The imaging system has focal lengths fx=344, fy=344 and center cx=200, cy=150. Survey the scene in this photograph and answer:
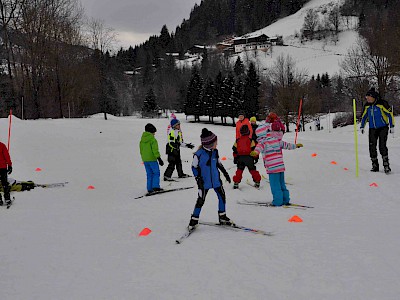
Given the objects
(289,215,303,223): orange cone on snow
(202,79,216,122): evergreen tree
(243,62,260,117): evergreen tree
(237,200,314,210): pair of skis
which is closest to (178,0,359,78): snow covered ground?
(202,79,216,122): evergreen tree

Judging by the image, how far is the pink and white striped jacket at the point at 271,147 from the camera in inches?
278

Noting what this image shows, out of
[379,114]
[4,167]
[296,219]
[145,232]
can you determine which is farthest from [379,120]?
[4,167]

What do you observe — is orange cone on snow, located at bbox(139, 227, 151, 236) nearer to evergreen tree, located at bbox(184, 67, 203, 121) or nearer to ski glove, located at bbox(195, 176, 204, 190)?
ski glove, located at bbox(195, 176, 204, 190)

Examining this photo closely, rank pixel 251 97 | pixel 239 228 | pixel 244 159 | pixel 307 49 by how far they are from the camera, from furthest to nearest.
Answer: pixel 307 49 → pixel 251 97 → pixel 244 159 → pixel 239 228

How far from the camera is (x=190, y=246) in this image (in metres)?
5.10

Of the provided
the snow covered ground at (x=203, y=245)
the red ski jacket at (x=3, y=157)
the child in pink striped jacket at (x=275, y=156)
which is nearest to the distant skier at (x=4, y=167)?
the red ski jacket at (x=3, y=157)

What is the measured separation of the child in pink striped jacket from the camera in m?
7.06

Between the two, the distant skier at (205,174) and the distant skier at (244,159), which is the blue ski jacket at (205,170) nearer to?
the distant skier at (205,174)

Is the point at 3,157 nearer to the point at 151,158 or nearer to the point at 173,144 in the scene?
the point at 151,158

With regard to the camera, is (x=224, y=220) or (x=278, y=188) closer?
(x=224, y=220)

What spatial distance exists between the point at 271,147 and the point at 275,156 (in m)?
0.22

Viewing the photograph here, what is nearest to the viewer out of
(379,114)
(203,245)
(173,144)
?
(203,245)

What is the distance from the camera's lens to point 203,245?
512 cm

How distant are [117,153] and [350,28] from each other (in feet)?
447
